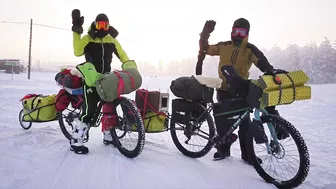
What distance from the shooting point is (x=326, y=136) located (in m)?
6.46

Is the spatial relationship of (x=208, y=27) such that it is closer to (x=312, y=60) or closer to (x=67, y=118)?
(x=67, y=118)

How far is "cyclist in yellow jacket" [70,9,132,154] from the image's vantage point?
4.11 m

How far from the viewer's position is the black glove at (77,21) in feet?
13.4

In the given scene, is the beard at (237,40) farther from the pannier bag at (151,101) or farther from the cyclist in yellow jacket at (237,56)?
the pannier bag at (151,101)

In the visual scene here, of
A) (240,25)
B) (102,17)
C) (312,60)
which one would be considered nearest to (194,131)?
(240,25)

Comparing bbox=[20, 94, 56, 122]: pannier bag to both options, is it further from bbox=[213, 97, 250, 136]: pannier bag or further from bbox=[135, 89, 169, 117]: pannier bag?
bbox=[213, 97, 250, 136]: pannier bag

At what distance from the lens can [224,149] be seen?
4426 millimetres

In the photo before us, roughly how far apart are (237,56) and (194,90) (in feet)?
3.06

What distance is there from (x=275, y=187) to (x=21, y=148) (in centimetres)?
385

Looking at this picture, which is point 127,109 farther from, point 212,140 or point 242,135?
point 242,135

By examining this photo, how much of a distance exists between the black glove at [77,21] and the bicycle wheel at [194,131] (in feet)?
6.46

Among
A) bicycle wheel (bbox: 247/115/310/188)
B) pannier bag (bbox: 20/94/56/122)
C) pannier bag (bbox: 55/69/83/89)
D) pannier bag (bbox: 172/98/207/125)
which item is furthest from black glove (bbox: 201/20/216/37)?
pannier bag (bbox: 20/94/56/122)

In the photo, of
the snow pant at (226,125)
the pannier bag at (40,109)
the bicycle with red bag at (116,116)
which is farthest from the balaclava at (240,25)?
the pannier bag at (40,109)

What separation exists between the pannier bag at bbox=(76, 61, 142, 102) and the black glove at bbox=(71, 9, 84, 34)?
0.57m
